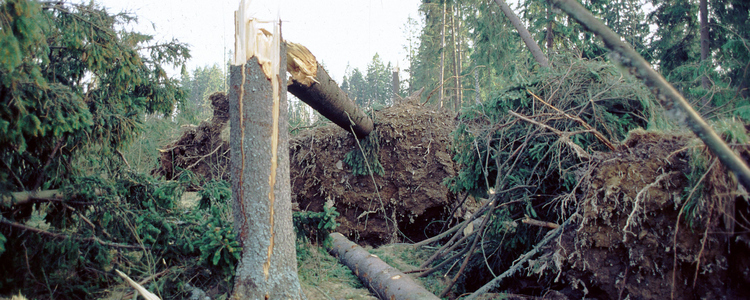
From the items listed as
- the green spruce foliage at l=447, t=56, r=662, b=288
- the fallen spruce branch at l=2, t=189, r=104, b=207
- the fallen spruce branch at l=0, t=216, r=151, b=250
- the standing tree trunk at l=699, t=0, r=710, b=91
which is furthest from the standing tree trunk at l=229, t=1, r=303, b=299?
the standing tree trunk at l=699, t=0, r=710, b=91

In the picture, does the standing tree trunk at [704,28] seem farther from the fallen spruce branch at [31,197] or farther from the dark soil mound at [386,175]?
the fallen spruce branch at [31,197]

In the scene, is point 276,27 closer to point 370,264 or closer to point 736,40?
point 370,264

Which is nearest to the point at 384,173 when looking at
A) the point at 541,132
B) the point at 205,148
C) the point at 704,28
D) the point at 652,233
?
the point at 541,132

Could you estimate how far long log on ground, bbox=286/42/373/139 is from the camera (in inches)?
160

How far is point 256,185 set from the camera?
3094 mm

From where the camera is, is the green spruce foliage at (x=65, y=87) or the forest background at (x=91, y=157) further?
the forest background at (x=91, y=157)

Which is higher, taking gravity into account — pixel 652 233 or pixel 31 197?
pixel 31 197

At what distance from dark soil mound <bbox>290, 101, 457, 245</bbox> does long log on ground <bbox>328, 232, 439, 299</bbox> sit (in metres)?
1.51

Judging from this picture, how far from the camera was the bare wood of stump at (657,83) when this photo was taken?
1.55 m

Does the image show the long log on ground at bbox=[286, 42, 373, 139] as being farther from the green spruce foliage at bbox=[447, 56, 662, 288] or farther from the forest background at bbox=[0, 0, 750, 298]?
the green spruce foliage at bbox=[447, 56, 662, 288]

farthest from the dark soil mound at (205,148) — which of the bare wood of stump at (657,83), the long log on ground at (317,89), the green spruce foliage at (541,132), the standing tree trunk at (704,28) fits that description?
the standing tree trunk at (704,28)

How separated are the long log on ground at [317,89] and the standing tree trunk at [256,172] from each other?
807mm

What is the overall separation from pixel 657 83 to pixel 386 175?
217 inches

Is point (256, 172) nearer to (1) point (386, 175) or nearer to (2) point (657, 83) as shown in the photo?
(2) point (657, 83)
